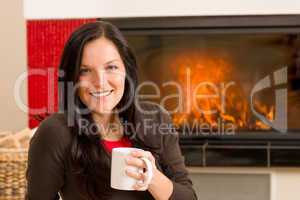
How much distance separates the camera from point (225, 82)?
9.12 ft

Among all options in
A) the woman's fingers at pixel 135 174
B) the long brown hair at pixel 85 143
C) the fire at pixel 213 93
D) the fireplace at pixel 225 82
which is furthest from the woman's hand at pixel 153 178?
the fire at pixel 213 93

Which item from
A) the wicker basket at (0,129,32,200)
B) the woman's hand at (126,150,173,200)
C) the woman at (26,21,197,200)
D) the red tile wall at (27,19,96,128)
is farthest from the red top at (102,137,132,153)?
the red tile wall at (27,19,96,128)

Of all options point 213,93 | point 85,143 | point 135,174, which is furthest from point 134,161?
point 213,93

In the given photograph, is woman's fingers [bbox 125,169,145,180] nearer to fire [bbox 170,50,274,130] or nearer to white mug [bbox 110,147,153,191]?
white mug [bbox 110,147,153,191]

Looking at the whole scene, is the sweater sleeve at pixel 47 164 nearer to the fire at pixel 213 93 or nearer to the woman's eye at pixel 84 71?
the woman's eye at pixel 84 71

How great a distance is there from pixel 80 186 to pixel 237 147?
1.68 meters

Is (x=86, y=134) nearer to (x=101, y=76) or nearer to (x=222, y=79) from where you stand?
(x=101, y=76)

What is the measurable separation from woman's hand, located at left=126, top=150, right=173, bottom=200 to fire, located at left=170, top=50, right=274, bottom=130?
171 cm

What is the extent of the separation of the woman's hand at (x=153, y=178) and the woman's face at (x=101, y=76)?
192mm

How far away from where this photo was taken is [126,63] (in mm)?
1163

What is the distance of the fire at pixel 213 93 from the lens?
2775 mm

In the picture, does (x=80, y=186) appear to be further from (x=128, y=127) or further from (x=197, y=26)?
(x=197, y=26)

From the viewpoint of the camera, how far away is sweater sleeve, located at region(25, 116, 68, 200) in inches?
42.9

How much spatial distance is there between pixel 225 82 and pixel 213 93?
0.09m
